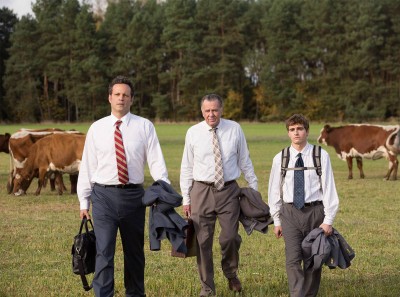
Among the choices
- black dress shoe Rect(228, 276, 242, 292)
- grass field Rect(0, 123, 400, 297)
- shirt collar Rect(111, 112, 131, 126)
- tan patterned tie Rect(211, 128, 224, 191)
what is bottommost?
grass field Rect(0, 123, 400, 297)

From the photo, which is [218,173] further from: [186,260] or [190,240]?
[186,260]

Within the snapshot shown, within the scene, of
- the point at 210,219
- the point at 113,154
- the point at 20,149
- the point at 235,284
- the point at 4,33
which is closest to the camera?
the point at 113,154

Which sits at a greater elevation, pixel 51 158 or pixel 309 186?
pixel 309 186

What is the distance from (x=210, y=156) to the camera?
7.34m

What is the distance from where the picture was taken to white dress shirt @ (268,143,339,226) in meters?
6.48

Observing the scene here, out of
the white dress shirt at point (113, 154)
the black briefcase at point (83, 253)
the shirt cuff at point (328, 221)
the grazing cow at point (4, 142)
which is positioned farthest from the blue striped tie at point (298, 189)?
the grazing cow at point (4, 142)

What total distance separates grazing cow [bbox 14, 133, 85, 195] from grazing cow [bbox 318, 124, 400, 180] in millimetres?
9220

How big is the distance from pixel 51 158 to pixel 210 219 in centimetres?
1173

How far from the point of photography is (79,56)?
277ft

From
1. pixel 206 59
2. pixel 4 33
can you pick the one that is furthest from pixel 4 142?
pixel 4 33

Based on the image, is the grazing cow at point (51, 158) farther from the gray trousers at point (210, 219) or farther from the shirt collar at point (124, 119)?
the shirt collar at point (124, 119)

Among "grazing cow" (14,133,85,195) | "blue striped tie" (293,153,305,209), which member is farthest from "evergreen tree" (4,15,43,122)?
"blue striped tie" (293,153,305,209)

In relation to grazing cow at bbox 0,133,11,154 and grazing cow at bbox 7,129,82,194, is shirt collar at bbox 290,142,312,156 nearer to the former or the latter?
grazing cow at bbox 7,129,82,194

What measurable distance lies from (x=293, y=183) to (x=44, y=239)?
562cm
